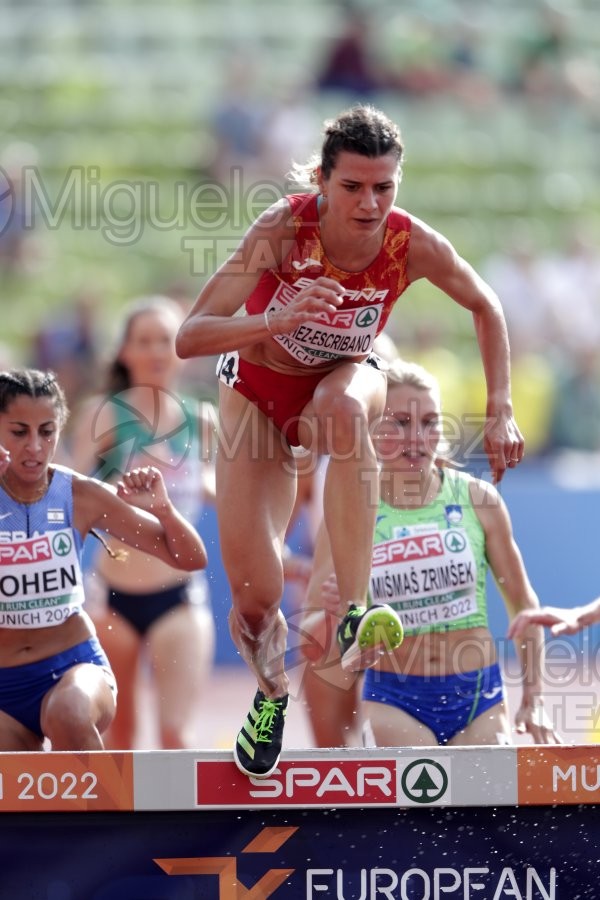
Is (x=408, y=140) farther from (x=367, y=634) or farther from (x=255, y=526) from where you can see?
(x=367, y=634)

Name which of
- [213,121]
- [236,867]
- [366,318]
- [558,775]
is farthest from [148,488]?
[213,121]

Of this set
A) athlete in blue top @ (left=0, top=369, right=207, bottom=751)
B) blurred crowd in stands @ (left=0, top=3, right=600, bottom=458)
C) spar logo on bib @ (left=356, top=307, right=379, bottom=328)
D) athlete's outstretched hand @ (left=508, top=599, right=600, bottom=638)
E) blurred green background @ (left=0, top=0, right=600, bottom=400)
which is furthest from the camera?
blurred green background @ (left=0, top=0, right=600, bottom=400)

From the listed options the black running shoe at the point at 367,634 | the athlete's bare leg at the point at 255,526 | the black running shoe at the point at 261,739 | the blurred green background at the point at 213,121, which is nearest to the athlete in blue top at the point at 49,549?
the athlete's bare leg at the point at 255,526

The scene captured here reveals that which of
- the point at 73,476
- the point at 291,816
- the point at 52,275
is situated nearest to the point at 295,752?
the point at 291,816

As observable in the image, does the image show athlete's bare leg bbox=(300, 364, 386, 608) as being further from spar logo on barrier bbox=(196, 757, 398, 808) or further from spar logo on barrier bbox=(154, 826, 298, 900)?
spar logo on barrier bbox=(154, 826, 298, 900)

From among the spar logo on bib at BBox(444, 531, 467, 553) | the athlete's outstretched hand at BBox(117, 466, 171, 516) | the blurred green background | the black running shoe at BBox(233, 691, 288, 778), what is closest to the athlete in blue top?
the athlete's outstretched hand at BBox(117, 466, 171, 516)

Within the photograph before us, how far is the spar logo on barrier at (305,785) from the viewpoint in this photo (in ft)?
11.1

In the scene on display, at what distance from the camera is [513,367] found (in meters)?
10.7

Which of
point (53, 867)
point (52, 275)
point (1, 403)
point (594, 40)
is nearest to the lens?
point (53, 867)

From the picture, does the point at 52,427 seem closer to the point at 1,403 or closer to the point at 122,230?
the point at 1,403

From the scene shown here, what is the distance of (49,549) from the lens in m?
4.10

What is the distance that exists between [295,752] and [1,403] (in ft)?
4.70

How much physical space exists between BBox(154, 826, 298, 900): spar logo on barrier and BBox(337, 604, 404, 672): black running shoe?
1.64 ft

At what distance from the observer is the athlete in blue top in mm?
4031
